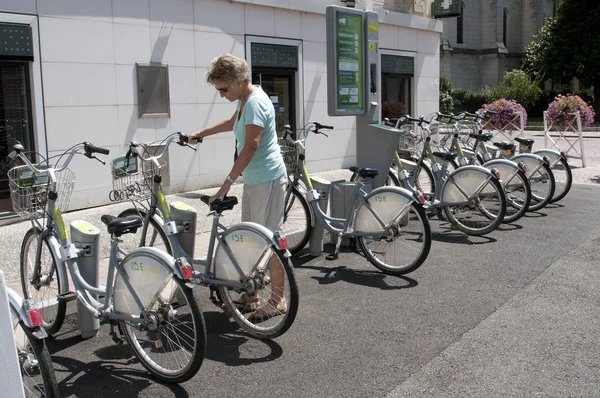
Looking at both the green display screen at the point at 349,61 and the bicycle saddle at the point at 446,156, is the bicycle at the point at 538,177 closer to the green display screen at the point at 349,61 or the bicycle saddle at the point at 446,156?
the bicycle saddle at the point at 446,156

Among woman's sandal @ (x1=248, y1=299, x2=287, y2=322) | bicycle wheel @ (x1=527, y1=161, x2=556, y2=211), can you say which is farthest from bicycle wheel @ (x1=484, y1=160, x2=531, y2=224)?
woman's sandal @ (x1=248, y1=299, x2=287, y2=322)

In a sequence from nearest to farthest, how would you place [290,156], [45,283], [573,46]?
[45,283] < [290,156] < [573,46]


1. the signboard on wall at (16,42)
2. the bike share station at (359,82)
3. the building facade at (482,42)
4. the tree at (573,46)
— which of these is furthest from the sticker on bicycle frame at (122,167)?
the building facade at (482,42)

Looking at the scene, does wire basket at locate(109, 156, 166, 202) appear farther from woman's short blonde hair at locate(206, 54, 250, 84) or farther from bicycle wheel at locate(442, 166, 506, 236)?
bicycle wheel at locate(442, 166, 506, 236)

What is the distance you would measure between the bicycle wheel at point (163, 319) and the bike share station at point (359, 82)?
340 centimetres

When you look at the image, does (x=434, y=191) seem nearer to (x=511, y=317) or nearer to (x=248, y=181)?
(x=511, y=317)

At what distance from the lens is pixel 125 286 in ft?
12.8

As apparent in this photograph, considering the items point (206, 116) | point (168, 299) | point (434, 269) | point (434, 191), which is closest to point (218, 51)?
→ point (206, 116)

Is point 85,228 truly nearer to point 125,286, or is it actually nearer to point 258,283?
point 125,286

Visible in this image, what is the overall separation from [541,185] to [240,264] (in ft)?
19.4

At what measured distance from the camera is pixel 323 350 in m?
4.33

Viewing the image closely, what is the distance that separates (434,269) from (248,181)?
2.37 m

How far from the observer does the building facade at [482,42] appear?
41625 millimetres

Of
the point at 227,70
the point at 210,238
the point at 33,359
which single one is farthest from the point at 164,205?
the point at 33,359
